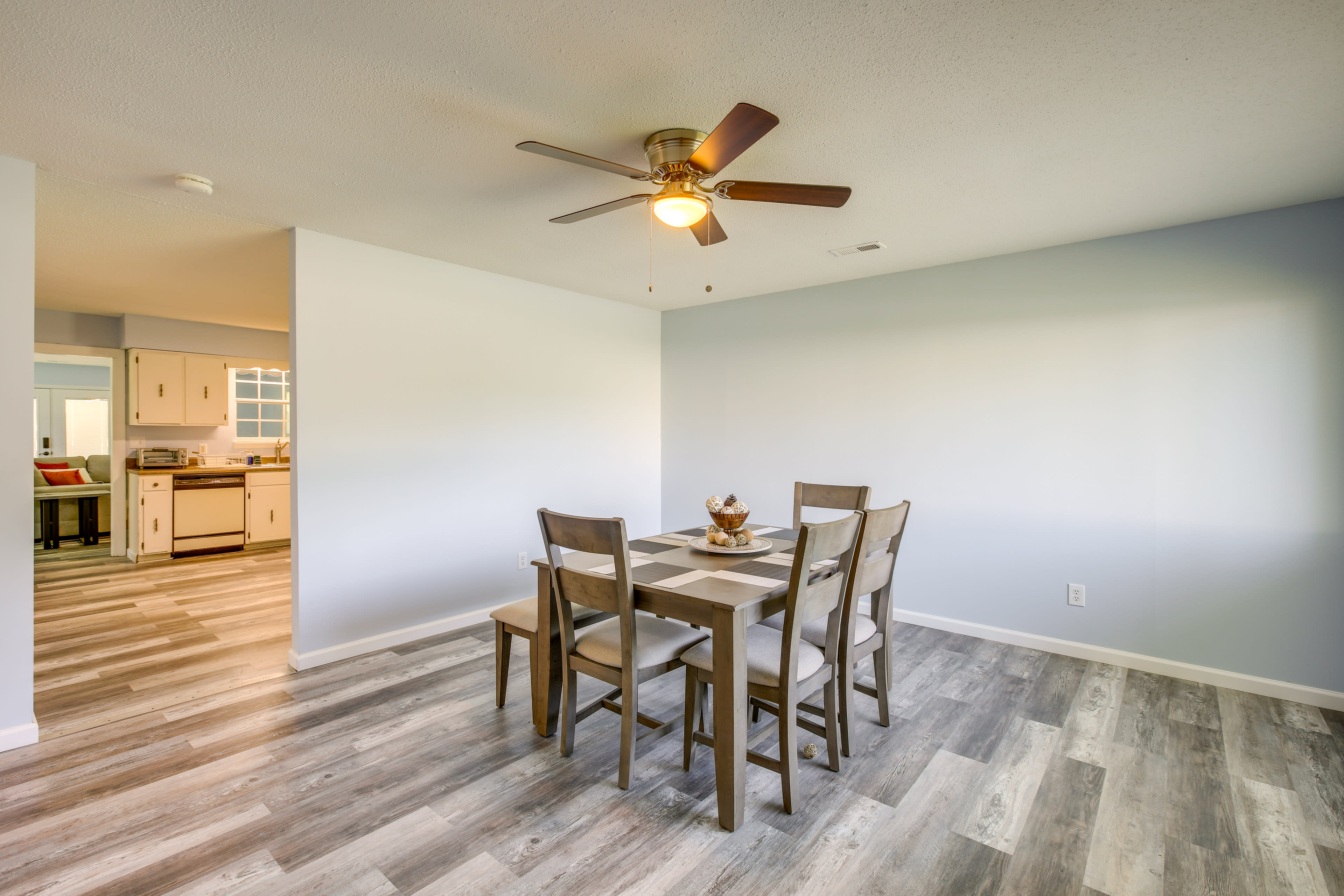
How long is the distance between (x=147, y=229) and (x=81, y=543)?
549cm

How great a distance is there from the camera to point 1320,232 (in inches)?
108

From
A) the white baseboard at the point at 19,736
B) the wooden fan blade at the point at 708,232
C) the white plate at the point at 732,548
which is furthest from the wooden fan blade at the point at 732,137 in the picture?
the white baseboard at the point at 19,736

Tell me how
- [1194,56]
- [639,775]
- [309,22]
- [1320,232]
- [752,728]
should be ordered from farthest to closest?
[1320,232] < [752,728] < [639,775] < [1194,56] < [309,22]

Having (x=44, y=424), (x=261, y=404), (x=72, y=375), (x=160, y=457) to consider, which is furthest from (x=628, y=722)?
(x=72, y=375)

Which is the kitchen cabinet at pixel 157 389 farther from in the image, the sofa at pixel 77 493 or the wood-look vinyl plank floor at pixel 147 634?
the wood-look vinyl plank floor at pixel 147 634

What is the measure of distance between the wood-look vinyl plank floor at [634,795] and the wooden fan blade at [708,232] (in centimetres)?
205

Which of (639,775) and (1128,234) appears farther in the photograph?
(1128,234)

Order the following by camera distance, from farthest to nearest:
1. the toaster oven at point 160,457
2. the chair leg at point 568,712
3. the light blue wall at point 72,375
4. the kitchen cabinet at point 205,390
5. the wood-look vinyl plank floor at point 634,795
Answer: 1. the light blue wall at point 72,375
2. the kitchen cabinet at point 205,390
3. the toaster oven at point 160,457
4. the chair leg at point 568,712
5. the wood-look vinyl plank floor at point 634,795

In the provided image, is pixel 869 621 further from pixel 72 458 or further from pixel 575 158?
pixel 72 458

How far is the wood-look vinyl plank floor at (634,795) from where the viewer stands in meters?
1.68

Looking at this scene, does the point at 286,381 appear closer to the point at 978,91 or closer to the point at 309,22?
the point at 309,22

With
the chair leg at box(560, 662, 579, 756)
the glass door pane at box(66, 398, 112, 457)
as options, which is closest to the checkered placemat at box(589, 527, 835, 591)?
the chair leg at box(560, 662, 579, 756)

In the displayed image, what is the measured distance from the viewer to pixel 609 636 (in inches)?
86.7

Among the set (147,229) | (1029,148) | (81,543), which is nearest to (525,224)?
(147,229)
